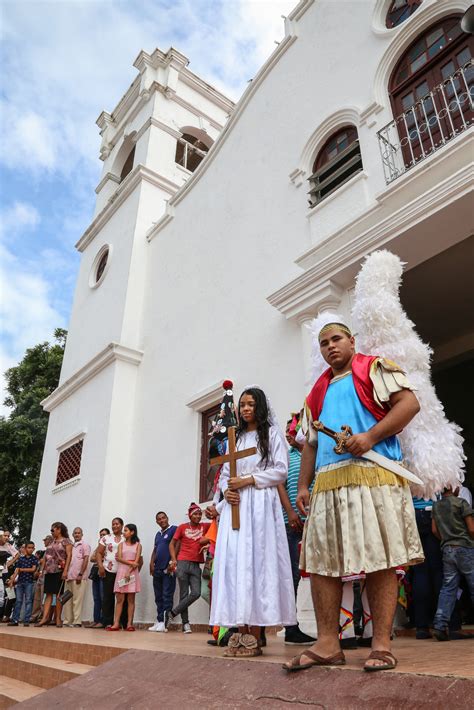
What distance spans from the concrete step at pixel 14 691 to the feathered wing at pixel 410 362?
3.23 meters

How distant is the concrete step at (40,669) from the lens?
165 inches

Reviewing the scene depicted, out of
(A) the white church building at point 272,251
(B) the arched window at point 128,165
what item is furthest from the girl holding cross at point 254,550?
(B) the arched window at point 128,165

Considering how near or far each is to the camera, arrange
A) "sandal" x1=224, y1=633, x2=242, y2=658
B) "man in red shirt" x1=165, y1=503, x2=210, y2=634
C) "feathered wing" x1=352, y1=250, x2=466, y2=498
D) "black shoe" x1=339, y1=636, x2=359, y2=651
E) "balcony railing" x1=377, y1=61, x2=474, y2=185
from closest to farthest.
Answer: "feathered wing" x1=352, y1=250, x2=466, y2=498
"sandal" x1=224, y1=633, x2=242, y2=658
"black shoe" x1=339, y1=636, x2=359, y2=651
"balcony railing" x1=377, y1=61, x2=474, y2=185
"man in red shirt" x1=165, y1=503, x2=210, y2=634

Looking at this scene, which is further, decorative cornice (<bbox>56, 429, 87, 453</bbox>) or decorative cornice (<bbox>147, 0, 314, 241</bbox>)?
decorative cornice (<bbox>56, 429, 87, 453</bbox>)

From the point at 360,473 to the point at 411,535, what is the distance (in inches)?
13.2

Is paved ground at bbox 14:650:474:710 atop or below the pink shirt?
below

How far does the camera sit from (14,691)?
14.1 feet

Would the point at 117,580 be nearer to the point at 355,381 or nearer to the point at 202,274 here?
the point at 202,274

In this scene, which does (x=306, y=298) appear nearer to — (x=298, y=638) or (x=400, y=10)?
(x=298, y=638)

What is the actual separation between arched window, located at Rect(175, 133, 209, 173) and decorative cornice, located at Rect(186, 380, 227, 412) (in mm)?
8290

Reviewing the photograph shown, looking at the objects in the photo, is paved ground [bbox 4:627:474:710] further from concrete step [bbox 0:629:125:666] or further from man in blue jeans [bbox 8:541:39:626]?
man in blue jeans [bbox 8:541:39:626]

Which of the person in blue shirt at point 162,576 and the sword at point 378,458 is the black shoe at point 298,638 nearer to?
the sword at point 378,458

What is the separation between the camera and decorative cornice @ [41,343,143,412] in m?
10.3

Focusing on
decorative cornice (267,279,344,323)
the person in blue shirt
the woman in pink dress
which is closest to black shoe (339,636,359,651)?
decorative cornice (267,279,344,323)
